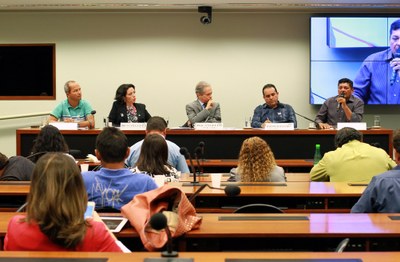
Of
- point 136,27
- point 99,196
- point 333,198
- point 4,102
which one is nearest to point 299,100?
point 136,27

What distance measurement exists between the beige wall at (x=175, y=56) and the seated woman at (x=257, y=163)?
203 inches

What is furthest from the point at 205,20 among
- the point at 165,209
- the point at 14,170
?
the point at 165,209

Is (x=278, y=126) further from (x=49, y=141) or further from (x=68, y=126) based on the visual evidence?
(x=49, y=141)

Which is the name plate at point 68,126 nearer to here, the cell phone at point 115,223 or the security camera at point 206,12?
the security camera at point 206,12

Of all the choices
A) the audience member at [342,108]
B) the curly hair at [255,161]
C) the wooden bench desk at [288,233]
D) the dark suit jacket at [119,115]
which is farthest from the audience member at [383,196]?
the dark suit jacket at [119,115]

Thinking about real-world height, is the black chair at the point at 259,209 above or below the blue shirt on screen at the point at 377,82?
below

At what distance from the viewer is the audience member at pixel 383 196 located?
3625 millimetres

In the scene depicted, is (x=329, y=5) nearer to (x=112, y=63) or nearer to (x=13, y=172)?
(x=112, y=63)

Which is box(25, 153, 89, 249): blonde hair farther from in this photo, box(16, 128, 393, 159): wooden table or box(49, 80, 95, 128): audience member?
box(49, 80, 95, 128): audience member

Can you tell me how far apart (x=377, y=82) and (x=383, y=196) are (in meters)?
6.31

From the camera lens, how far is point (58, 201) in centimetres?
239

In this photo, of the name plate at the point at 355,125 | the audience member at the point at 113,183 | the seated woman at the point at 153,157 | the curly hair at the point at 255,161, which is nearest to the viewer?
the audience member at the point at 113,183

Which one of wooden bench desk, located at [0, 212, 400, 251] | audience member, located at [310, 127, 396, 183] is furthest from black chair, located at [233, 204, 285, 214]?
audience member, located at [310, 127, 396, 183]

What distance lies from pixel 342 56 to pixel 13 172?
6.11 metres
